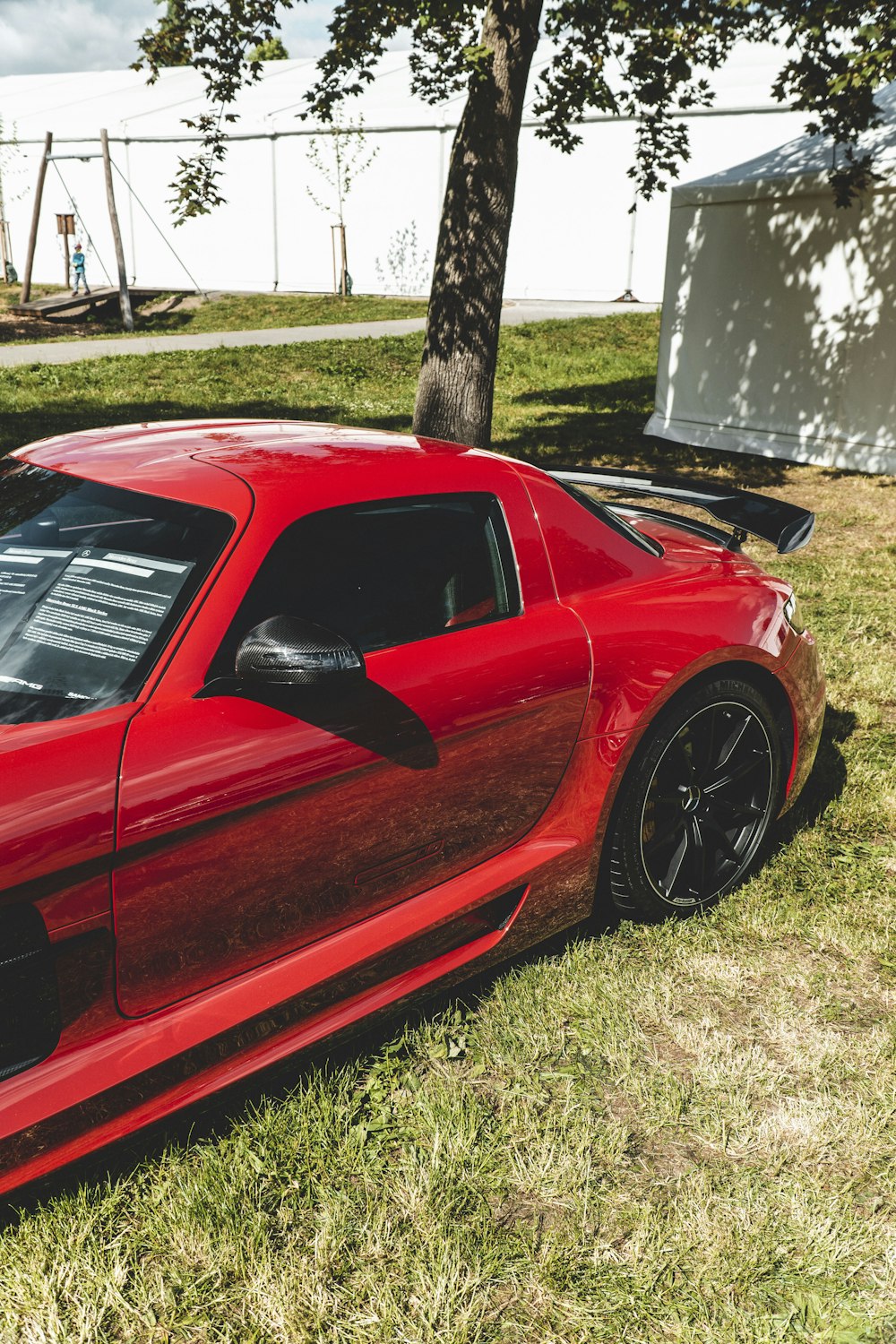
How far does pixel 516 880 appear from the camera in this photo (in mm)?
2643

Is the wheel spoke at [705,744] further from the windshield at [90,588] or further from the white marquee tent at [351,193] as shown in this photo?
the white marquee tent at [351,193]

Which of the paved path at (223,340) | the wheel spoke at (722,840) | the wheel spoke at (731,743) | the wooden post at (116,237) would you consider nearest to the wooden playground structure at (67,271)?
the wooden post at (116,237)

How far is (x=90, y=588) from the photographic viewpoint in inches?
87.1

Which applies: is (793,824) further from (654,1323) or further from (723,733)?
(654,1323)

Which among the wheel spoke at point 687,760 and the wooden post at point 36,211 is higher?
the wooden post at point 36,211

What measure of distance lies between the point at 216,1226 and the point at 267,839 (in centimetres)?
80

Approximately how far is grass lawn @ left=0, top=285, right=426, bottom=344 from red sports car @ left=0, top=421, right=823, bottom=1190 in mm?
17749

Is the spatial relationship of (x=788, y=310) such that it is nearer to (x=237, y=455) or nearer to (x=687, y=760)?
(x=687, y=760)

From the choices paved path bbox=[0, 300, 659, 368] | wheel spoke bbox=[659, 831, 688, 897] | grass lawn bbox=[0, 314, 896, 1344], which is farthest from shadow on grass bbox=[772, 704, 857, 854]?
paved path bbox=[0, 300, 659, 368]

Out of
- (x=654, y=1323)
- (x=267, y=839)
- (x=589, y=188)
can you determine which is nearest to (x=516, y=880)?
(x=267, y=839)

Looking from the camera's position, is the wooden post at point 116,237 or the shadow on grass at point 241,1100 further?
the wooden post at point 116,237

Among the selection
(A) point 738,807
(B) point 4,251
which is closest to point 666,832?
(A) point 738,807

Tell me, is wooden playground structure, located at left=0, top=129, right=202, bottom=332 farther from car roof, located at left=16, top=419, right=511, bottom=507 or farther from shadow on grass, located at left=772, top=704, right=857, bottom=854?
car roof, located at left=16, top=419, right=511, bottom=507

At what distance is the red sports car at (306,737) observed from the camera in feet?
6.09
